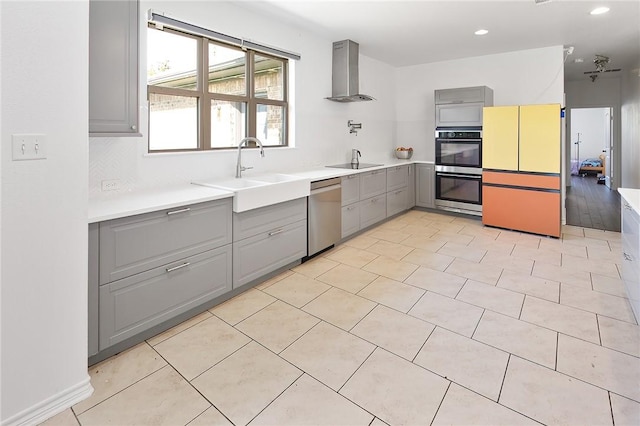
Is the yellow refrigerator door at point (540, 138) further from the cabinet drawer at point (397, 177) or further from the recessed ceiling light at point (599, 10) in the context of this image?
the cabinet drawer at point (397, 177)

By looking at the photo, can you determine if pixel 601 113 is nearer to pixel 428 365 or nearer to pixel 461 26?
pixel 461 26

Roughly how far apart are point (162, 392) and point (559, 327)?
2.54 meters

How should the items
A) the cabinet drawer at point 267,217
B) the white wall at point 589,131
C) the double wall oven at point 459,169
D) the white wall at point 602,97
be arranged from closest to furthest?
the cabinet drawer at point 267,217
the double wall oven at point 459,169
the white wall at point 602,97
the white wall at point 589,131

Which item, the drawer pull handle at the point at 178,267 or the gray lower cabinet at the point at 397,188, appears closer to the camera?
the drawer pull handle at the point at 178,267

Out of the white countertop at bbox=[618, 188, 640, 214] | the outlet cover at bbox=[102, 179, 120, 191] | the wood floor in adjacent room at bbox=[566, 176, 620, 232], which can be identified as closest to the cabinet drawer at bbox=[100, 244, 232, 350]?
the outlet cover at bbox=[102, 179, 120, 191]

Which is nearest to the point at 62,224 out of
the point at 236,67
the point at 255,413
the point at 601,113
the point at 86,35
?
the point at 86,35

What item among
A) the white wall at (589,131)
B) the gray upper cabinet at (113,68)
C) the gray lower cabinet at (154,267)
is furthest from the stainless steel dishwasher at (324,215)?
the white wall at (589,131)

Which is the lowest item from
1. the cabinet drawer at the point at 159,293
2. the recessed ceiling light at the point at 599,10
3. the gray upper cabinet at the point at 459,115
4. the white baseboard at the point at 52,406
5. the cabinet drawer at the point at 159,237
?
the white baseboard at the point at 52,406

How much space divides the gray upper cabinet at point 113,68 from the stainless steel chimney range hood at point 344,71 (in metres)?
2.91

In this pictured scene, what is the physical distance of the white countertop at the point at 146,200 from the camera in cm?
204

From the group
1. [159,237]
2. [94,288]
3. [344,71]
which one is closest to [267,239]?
[159,237]

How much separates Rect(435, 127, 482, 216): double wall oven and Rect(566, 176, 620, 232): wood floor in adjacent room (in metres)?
1.52

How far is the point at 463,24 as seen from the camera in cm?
418

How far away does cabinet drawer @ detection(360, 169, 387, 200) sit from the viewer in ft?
15.4
